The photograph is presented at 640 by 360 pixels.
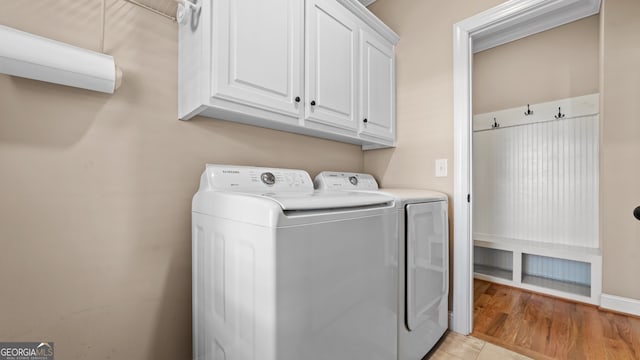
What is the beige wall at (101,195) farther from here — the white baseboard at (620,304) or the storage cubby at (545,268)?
the white baseboard at (620,304)

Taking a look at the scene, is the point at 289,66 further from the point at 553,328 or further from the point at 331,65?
the point at 553,328

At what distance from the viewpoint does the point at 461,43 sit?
173cm

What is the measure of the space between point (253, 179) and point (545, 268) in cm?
300

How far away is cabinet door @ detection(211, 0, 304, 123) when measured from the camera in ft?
3.53

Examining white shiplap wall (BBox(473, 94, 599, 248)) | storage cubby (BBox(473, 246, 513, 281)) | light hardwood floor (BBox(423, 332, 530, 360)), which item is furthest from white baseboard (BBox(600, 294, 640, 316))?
light hardwood floor (BBox(423, 332, 530, 360))

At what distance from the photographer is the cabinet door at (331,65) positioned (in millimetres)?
1438

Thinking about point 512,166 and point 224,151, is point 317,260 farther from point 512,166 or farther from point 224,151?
point 512,166

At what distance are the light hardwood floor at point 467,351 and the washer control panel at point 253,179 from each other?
124 centimetres

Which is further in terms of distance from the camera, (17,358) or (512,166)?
(512,166)

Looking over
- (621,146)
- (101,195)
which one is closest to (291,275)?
(101,195)

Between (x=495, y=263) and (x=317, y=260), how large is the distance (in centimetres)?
286

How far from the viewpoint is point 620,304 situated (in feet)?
6.34

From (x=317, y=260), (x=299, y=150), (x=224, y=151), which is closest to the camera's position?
(x=317, y=260)

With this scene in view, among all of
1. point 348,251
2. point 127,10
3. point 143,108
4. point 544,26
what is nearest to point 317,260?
point 348,251
